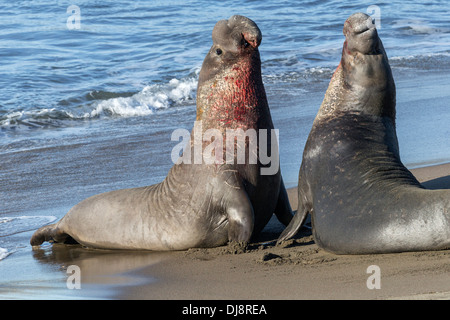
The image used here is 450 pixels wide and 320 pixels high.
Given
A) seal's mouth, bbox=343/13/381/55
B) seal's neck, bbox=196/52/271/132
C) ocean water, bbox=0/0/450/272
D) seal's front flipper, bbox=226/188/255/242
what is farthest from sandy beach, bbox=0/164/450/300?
seal's mouth, bbox=343/13/381/55

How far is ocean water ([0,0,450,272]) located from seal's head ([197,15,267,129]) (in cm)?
197

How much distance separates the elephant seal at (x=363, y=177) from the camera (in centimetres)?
496

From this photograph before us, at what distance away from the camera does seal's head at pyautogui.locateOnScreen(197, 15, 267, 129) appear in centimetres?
604

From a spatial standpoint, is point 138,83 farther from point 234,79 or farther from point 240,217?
point 240,217

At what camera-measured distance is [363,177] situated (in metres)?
5.47

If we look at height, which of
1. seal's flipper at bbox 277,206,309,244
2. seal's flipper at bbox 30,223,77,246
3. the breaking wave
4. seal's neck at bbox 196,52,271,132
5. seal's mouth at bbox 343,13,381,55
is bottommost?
seal's flipper at bbox 30,223,77,246

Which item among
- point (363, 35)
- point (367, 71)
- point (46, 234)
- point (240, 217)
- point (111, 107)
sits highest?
point (363, 35)

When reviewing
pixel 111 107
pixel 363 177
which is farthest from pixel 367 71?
pixel 111 107

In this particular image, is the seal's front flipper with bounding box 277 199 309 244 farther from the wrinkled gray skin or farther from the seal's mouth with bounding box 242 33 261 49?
the seal's mouth with bounding box 242 33 261 49

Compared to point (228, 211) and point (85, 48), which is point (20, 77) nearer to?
point (85, 48)

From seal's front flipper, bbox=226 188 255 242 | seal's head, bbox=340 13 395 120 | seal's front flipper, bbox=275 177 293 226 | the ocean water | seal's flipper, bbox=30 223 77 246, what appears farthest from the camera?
the ocean water

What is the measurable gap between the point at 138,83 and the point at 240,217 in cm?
947

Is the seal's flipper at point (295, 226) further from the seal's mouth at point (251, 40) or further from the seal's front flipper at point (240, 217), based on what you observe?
the seal's mouth at point (251, 40)
